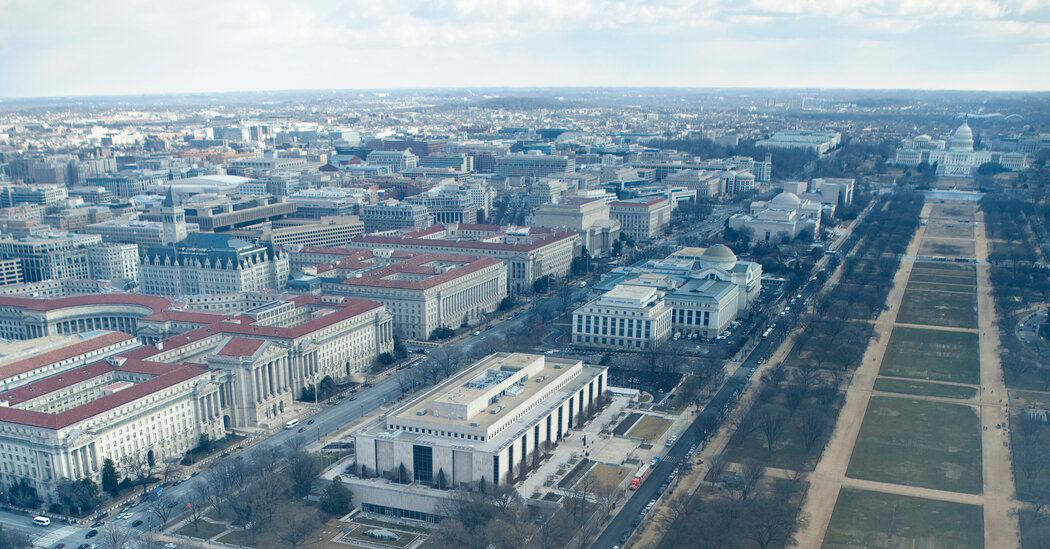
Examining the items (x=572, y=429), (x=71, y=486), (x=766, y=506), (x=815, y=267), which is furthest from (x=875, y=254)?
(x=71, y=486)

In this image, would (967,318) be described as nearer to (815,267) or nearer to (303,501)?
(815,267)

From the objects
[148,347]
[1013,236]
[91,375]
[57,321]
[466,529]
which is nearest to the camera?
[466,529]

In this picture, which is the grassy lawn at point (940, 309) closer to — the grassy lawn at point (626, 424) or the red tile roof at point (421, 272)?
the grassy lawn at point (626, 424)

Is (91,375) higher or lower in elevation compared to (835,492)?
higher

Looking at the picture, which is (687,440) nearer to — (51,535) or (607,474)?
(607,474)

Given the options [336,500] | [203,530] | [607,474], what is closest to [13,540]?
[203,530]

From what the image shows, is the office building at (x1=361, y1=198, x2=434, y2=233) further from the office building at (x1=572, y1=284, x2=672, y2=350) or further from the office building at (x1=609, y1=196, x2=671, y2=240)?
the office building at (x1=572, y1=284, x2=672, y2=350)
